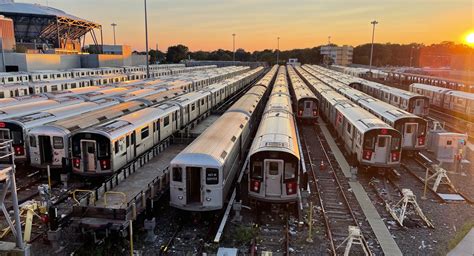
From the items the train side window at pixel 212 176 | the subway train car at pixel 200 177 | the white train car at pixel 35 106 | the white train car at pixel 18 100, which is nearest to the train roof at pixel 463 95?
the subway train car at pixel 200 177

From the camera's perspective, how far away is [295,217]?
47.7ft

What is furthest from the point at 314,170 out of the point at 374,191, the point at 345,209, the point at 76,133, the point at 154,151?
the point at 76,133

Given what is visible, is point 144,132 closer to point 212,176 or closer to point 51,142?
point 51,142

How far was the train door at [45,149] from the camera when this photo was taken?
Result: 18.2 m

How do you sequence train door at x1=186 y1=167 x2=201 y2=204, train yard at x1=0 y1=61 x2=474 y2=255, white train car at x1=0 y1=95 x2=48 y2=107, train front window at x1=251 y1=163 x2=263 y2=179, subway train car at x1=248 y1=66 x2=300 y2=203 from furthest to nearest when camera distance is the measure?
1. white train car at x1=0 y1=95 x2=48 y2=107
2. train front window at x1=251 y1=163 x2=263 y2=179
3. subway train car at x1=248 y1=66 x2=300 y2=203
4. train door at x1=186 y1=167 x2=201 y2=204
5. train yard at x1=0 y1=61 x2=474 y2=255

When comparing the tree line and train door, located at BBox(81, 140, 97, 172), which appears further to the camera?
the tree line

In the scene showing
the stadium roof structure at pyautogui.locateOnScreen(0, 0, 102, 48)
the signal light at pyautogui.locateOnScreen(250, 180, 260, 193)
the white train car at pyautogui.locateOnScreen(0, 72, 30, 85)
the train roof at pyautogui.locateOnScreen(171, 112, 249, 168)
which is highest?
the stadium roof structure at pyautogui.locateOnScreen(0, 0, 102, 48)

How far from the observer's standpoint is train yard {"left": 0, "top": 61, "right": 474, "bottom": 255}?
12.4 m

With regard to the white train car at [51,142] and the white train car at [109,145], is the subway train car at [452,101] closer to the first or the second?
the white train car at [109,145]

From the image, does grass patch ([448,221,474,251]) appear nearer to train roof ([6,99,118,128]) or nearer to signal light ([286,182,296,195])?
signal light ([286,182,296,195])

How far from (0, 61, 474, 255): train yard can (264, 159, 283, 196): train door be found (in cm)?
4

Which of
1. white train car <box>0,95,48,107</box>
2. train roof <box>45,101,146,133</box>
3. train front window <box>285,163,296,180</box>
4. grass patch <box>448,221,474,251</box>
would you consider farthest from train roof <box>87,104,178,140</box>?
grass patch <box>448,221,474,251</box>

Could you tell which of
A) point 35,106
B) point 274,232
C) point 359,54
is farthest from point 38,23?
point 359,54

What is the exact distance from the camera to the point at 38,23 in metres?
104
